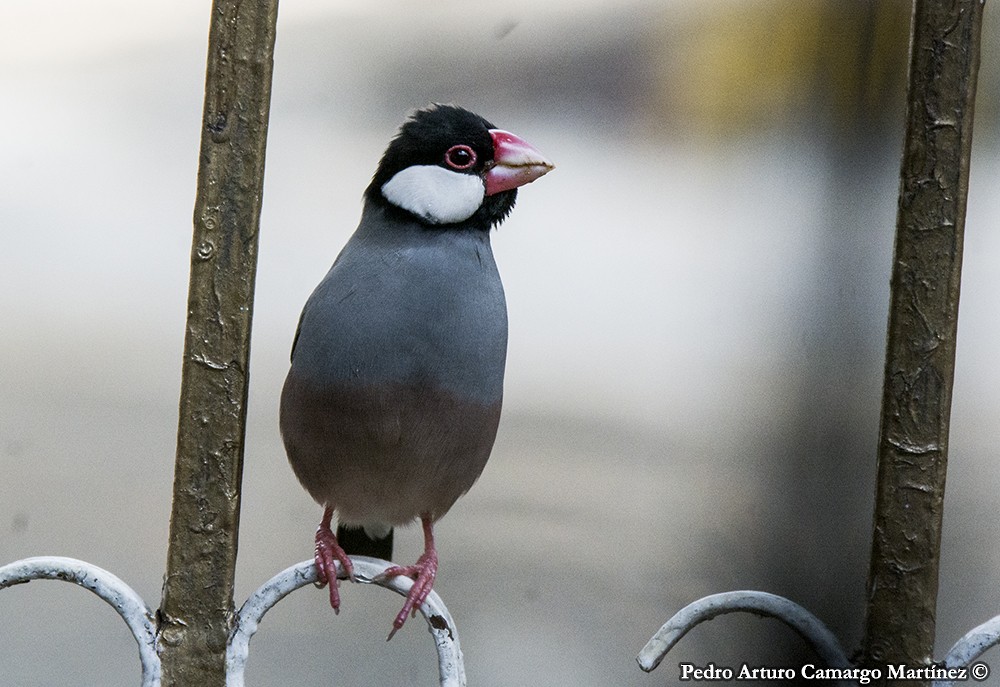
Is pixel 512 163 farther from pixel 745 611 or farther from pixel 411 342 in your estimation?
pixel 745 611

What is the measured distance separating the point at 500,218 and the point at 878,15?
1.98 ft

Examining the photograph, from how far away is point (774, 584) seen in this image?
1.27m

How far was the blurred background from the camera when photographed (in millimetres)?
1167

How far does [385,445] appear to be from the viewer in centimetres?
95

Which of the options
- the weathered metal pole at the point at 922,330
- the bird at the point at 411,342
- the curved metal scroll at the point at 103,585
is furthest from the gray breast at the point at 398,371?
the weathered metal pole at the point at 922,330

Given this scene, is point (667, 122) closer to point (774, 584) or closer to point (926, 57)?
point (926, 57)

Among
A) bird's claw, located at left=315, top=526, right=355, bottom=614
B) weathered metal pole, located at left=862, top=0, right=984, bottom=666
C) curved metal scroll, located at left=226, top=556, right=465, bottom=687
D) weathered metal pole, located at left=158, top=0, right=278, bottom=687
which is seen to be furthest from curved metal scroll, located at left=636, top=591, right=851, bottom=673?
weathered metal pole, located at left=158, top=0, right=278, bottom=687

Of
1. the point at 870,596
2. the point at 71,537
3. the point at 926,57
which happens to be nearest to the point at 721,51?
the point at 926,57

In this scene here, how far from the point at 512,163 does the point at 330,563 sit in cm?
44

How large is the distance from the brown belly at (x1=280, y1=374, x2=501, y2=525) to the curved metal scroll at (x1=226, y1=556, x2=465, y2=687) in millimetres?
74

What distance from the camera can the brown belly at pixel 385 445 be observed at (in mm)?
947

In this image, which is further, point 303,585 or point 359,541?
point 359,541

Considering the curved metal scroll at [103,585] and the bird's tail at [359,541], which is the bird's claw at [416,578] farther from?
the curved metal scroll at [103,585]

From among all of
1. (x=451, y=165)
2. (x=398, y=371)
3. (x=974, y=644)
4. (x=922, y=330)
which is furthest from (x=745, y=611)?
(x=451, y=165)
